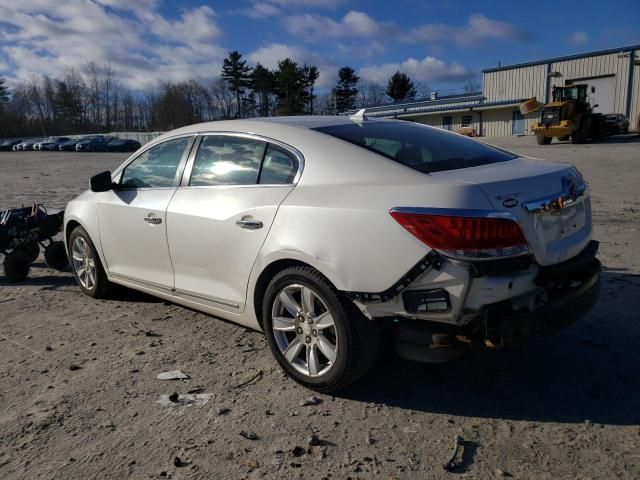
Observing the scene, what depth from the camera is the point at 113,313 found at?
4.93 meters

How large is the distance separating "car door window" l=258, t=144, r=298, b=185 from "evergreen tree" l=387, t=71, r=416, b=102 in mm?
81162

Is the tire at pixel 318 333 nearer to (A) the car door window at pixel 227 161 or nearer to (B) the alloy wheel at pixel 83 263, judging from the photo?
(A) the car door window at pixel 227 161

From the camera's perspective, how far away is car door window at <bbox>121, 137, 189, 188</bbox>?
4.34 meters

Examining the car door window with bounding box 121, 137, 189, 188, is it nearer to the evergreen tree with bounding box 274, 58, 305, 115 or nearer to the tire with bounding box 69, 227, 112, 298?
the tire with bounding box 69, 227, 112, 298

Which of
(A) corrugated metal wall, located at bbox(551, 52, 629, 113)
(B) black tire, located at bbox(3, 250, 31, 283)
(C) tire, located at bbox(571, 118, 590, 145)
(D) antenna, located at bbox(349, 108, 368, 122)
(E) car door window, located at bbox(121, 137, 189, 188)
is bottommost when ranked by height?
(B) black tire, located at bbox(3, 250, 31, 283)

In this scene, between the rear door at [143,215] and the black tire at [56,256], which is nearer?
the rear door at [143,215]

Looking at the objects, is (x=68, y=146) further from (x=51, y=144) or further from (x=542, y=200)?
(x=542, y=200)

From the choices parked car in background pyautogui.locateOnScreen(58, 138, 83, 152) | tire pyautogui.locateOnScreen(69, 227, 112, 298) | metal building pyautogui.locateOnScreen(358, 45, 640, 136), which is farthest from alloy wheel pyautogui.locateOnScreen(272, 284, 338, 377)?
parked car in background pyautogui.locateOnScreen(58, 138, 83, 152)

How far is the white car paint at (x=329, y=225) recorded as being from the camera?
277 centimetres

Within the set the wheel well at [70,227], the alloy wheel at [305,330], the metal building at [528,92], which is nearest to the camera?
the alloy wheel at [305,330]

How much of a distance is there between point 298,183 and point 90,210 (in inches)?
104

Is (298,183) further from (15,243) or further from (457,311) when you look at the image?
(15,243)

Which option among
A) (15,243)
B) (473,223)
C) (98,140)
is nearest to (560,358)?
(473,223)

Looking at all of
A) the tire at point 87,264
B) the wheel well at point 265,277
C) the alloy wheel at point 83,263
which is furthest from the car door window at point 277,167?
the alloy wheel at point 83,263
